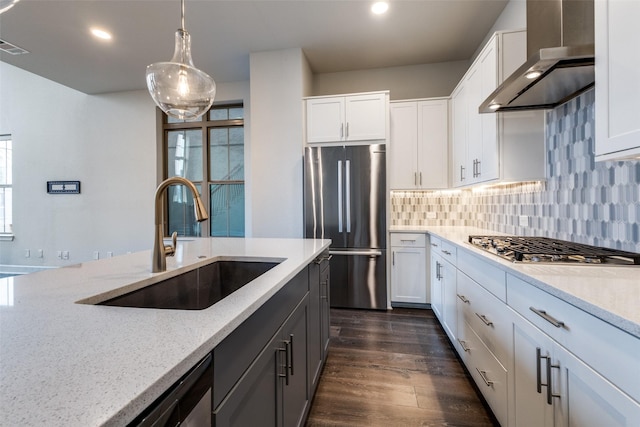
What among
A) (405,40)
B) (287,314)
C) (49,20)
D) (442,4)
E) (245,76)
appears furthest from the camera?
(245,76)

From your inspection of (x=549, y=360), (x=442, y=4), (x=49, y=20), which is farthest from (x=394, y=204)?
(x=49, y=20)

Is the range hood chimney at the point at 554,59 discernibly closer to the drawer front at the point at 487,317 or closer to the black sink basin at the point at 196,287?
the drawer front at the point at 487,317

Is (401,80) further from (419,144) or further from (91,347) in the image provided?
(91,347)

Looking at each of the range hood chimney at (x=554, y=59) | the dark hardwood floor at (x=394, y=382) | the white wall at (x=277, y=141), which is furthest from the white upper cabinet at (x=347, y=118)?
the dark hardwood floor at (x=394, y=382)

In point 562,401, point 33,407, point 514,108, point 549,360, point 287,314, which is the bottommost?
point 562,401

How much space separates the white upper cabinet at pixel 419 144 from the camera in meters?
3.54

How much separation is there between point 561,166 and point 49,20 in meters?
4.86

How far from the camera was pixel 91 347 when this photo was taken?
0.58 m

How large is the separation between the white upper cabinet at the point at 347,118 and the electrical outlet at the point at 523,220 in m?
1.61

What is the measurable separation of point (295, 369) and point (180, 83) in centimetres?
174

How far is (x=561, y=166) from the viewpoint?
200 cm

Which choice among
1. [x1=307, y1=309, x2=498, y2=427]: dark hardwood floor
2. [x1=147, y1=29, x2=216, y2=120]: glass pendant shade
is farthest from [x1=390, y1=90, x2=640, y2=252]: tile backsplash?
[x1=147, y1=29, x2=216, y2=120]: glass pendant shade

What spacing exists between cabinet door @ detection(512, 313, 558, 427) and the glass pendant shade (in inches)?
83.9

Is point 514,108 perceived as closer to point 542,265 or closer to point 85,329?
point 542,265
